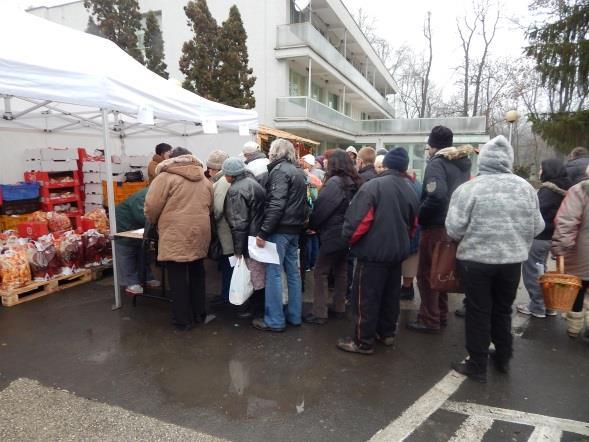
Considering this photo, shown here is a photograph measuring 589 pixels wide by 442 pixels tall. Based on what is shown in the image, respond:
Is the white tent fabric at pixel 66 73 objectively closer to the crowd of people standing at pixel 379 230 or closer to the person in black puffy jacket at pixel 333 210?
the crowd of people standing at pixel 379 230

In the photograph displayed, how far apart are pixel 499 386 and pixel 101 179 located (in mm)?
6927

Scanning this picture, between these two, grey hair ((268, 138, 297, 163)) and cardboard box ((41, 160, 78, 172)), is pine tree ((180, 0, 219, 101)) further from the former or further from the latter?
grey hair ((268, 138, 297, 163))

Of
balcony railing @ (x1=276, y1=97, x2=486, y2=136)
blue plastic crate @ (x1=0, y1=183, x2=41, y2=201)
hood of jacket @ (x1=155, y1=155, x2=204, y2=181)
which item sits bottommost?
blue plastic crate @ (x1=0, y1=183, x2=41, y2=201)

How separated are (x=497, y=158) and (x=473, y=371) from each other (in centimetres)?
171

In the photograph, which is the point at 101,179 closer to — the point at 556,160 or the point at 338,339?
the point at 338,339

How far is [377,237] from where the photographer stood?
3.46 metres

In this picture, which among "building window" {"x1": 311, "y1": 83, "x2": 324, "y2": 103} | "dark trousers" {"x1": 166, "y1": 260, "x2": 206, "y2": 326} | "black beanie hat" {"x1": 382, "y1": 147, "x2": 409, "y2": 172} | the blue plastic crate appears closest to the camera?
"black beanie hat" {"x1": 382, "y1": 147, "x2": 409, "y2": 172}

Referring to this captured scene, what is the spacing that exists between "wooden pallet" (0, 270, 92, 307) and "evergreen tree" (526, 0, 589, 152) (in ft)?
41.0

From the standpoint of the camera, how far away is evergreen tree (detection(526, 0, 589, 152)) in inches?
448

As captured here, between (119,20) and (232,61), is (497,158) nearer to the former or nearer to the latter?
(232,61)

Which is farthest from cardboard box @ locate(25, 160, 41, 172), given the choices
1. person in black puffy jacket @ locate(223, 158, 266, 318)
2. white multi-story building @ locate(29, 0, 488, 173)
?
white multi-story building @ locate(29, 0, 488, 173)

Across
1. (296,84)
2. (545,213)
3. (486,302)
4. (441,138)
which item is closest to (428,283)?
(486,302)

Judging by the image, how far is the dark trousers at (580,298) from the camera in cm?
400

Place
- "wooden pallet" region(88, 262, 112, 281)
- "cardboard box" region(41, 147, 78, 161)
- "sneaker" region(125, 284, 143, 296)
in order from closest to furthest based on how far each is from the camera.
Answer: "sneaker" region(125, 284, 143, 296) → "wooden pallet" region(88, 262, 112, 281) → "cardboard box" region(41, 147, 78, 161)
